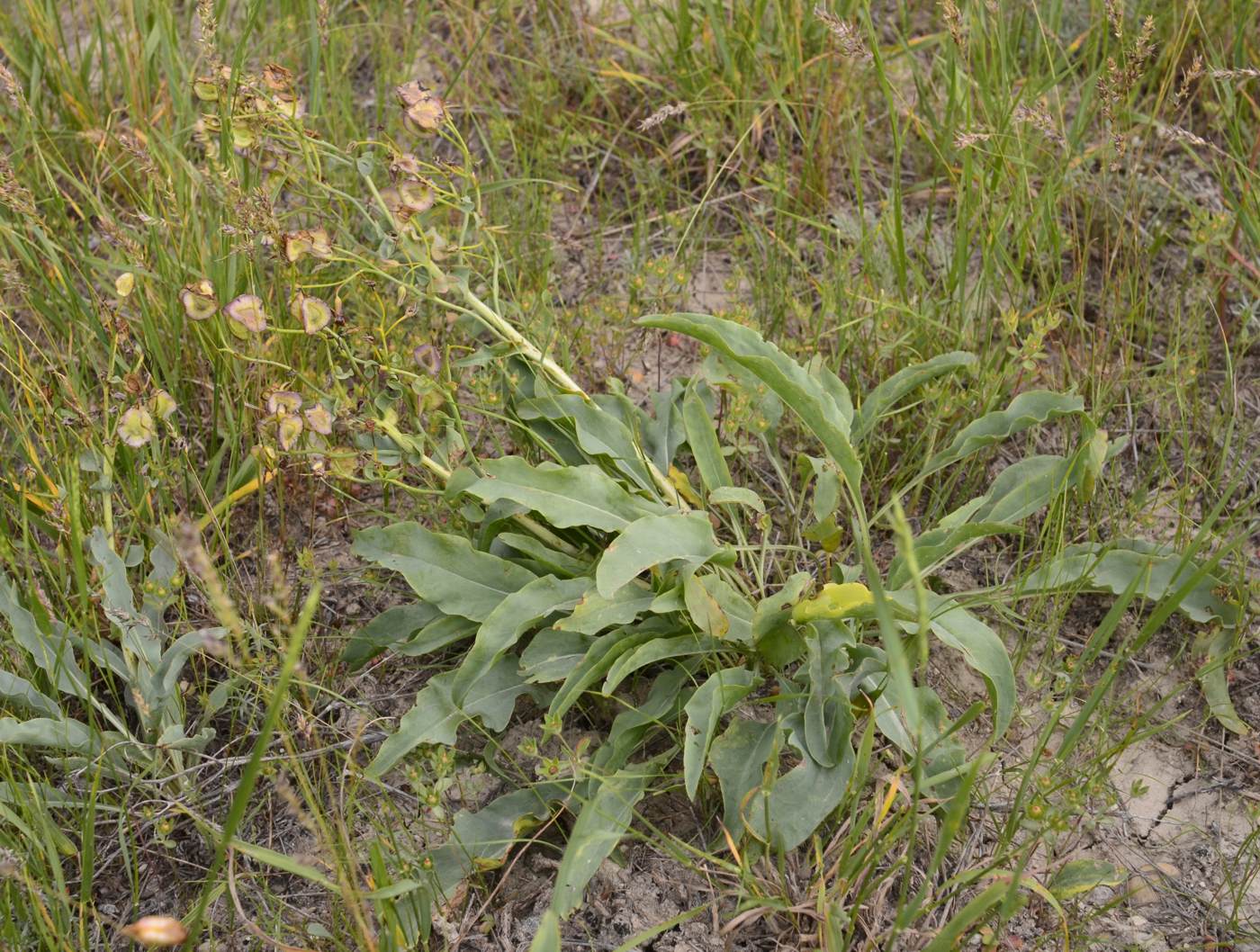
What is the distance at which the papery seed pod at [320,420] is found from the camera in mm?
1935

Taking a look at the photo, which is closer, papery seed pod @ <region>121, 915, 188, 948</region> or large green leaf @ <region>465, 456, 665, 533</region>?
papery seed pod @ <region>121, 915, 188, 948</region>

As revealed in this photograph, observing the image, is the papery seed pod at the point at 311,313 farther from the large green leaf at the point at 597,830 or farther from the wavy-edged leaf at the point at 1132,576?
the wavy-edged leaf at the point at 1132,576

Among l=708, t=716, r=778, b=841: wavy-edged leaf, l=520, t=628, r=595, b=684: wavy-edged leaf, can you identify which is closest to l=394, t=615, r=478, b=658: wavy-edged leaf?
l=520, t=628, r=595, b=684: wavy-edged leaf

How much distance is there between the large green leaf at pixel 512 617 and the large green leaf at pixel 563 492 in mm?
109

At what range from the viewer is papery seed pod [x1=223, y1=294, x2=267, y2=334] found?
1.90 m

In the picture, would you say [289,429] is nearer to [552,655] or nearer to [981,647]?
[552,655]

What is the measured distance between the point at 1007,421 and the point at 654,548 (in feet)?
2.64

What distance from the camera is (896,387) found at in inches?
90.1

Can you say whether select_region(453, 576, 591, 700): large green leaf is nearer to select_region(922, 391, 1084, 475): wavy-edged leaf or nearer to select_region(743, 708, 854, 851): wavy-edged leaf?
select_region(743, 708, 854, 851): wavy-edged leaf

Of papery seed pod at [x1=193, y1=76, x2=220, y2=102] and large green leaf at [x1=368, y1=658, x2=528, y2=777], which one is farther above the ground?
papery seed pod at [x1=193, y1=76, x2=220, y2=102]

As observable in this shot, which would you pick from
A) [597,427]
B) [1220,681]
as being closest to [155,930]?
[597,427]

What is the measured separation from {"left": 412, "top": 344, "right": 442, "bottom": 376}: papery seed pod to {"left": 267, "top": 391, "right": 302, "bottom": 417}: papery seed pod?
0.24m

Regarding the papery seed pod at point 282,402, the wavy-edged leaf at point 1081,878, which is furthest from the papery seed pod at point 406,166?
the wavy-edged leaf at point 1081,878

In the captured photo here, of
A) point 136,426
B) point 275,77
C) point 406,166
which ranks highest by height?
point 275,77
